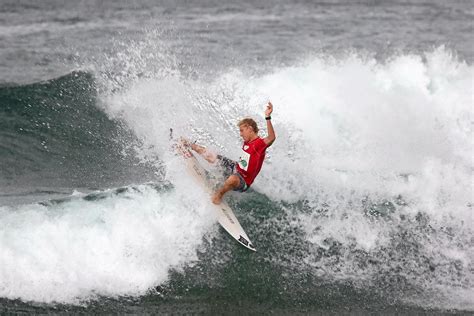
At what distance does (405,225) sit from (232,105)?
3554mm

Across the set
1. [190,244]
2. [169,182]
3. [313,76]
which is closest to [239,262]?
[190,244]

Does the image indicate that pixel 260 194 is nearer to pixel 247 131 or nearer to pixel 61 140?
pixel 247 131

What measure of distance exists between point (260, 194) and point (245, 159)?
985 mm

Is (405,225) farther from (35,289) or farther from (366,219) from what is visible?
(35,289)

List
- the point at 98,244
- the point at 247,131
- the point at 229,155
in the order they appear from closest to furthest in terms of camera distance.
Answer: the point at 98,244, the point at 247,131, the point at 229,155

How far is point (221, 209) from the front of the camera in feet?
25.0

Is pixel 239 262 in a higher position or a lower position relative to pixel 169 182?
lower

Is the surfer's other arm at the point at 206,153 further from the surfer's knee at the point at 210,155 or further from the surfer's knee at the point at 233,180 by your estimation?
the surfer's knee at the point at 233,180

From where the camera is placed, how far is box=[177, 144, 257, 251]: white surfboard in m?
7.35

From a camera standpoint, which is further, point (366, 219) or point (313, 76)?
point (313, 76)

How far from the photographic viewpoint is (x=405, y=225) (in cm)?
793

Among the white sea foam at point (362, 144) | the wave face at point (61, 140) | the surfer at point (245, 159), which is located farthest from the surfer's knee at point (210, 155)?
the wave face at point (61, 140)

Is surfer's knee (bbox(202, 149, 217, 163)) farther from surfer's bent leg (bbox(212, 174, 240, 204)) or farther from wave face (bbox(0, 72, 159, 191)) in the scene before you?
wave face (bbox(0, 72, 159, 191))

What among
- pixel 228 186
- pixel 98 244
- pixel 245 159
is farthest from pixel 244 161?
pixel 98 244
